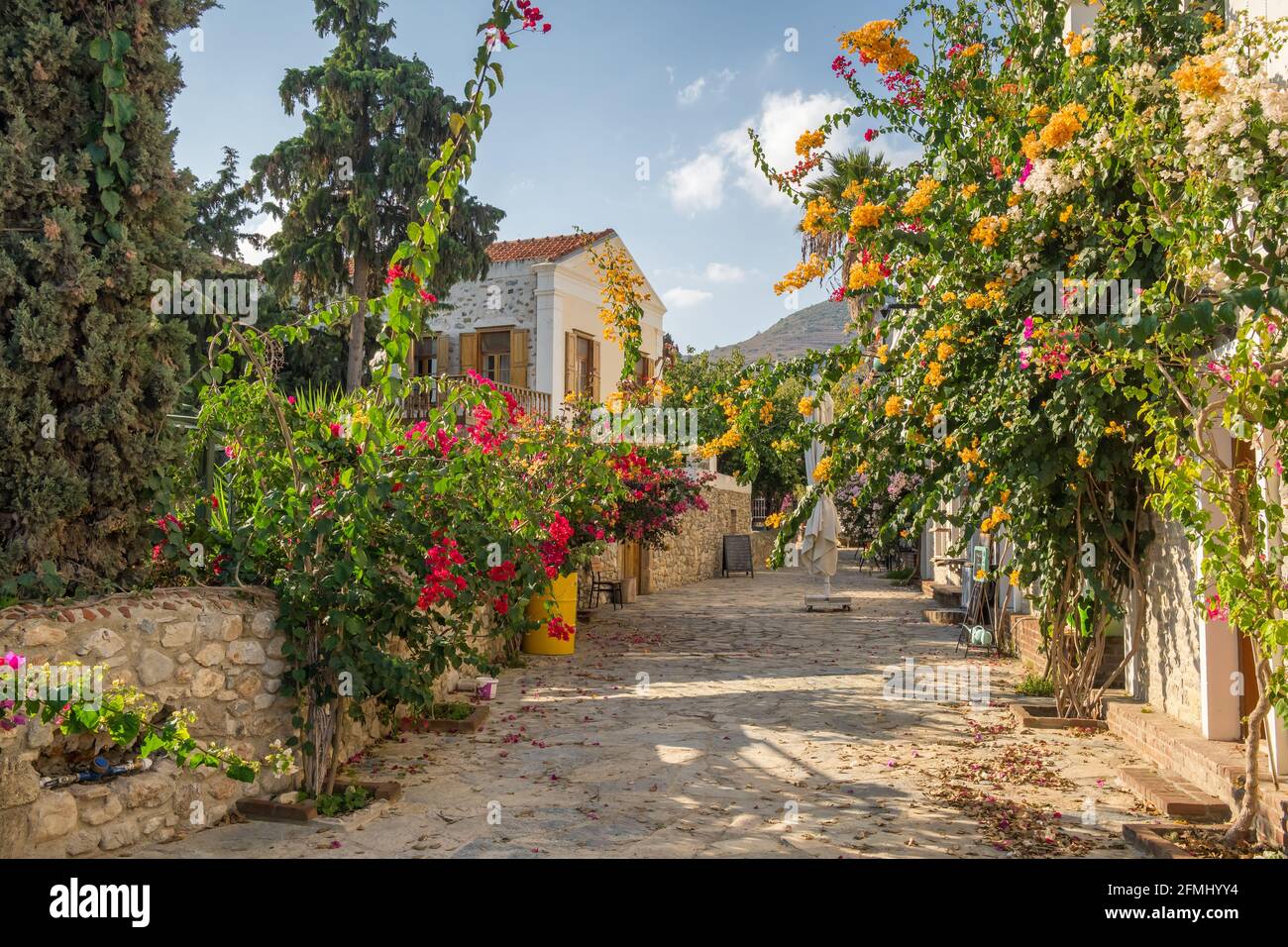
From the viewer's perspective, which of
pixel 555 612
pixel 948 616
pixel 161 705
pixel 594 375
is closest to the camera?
pixel 161 705

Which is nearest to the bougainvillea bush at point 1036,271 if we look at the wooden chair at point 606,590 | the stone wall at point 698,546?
the wooden chair at point 606,590

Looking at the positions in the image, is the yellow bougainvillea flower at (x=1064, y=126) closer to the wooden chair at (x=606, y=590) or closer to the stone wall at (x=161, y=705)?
the stone wall at (x=161, y=705)

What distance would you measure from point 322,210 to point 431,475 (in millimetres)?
15136

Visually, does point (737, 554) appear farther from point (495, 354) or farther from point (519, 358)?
point (495, 354)

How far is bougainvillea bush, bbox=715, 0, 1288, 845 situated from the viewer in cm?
462

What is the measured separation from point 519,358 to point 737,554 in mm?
8174

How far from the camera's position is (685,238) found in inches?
370

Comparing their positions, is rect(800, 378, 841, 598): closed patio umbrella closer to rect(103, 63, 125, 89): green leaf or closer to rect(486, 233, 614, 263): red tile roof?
rect(486, 233, 614, 263): red tile roof

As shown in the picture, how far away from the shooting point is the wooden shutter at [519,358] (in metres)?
18.4

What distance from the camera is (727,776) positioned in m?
5.25

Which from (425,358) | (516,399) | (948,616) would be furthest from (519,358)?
(948,616)
